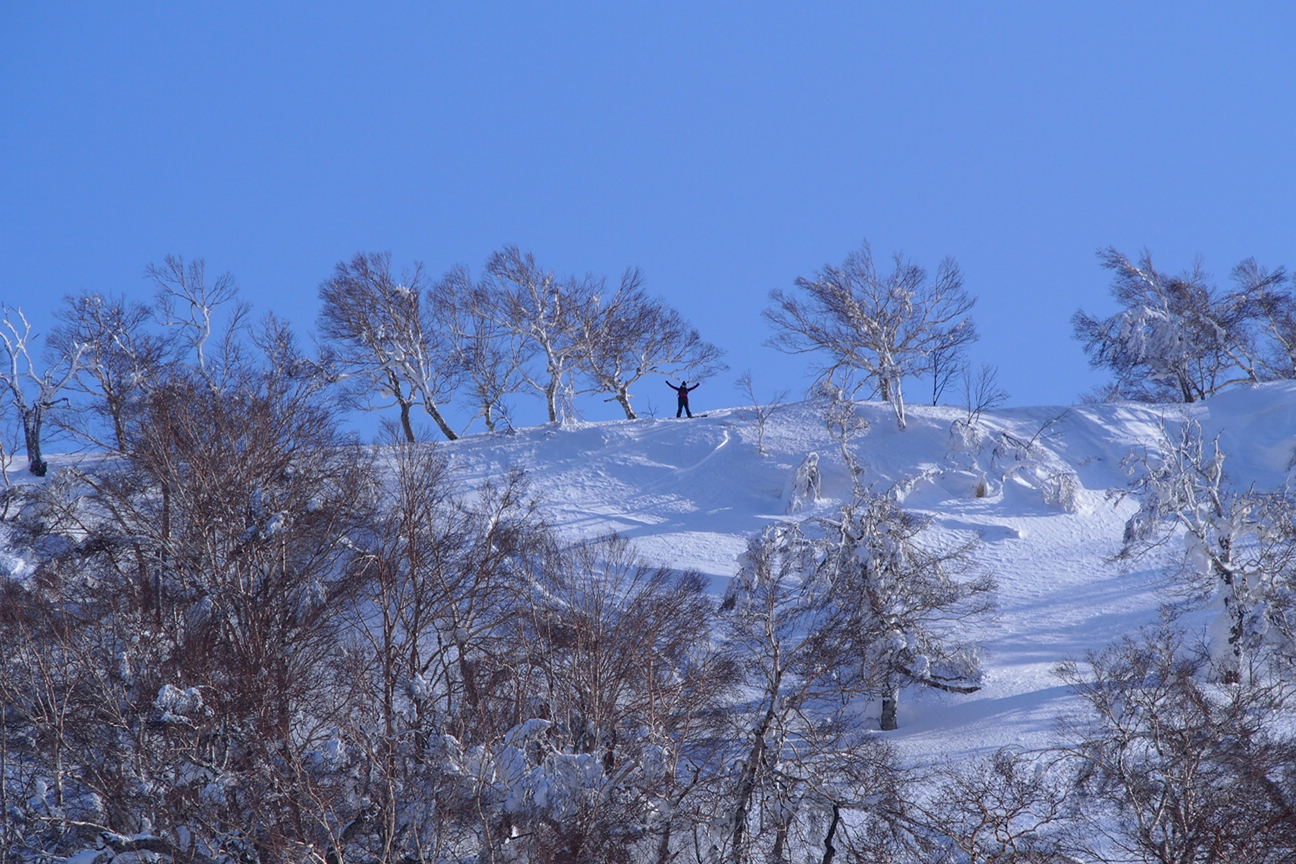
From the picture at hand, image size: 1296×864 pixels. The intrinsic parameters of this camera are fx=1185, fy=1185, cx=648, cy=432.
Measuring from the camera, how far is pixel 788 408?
4275 cm

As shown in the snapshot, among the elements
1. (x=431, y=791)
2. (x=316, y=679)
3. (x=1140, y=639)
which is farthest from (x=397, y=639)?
(x=1140, y=639)

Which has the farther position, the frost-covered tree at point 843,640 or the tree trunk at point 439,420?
the tree trunk at point 439,420

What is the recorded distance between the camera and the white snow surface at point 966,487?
25781 millimetres

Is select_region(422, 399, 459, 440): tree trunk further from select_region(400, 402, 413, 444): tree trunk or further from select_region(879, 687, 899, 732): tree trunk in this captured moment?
select_region(879, 687, 899, 732): tree trunk

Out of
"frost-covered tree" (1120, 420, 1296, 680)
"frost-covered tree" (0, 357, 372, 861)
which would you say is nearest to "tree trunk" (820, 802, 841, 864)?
"frost-covered tree" (0, 357, 372, 861)

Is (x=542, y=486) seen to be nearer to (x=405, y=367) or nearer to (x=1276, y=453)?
(x=405, y=367)

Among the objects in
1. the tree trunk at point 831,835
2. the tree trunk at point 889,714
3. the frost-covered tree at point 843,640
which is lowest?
the tree trunk at point 831,835

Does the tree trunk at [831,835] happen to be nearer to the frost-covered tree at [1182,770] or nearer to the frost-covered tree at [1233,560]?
the frost-covered tree at [1182,770]

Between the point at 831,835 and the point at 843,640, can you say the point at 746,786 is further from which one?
the point at 843,640

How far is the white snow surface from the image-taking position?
25781 mm

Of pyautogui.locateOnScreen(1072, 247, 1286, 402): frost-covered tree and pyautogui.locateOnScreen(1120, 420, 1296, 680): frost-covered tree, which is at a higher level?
pyautogui.locateOnScreen(1072, 247, 1286, 402): frost-covered tree

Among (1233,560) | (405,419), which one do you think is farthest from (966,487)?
(405,419)

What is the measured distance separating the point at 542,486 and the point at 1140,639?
1833 centimetres

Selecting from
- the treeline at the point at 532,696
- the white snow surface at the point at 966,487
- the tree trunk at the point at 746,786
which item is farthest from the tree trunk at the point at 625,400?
the tree trunk at the point at 746,786
